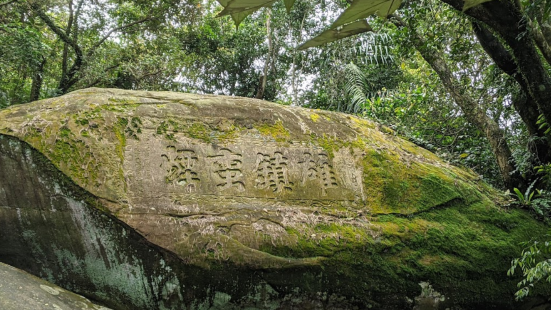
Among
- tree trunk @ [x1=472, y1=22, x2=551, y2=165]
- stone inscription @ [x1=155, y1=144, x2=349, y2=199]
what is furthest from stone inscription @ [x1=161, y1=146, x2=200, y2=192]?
tree trunk @ [x1=472, y1=22, x2=551, y2=165]

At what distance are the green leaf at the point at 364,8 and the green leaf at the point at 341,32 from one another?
5cm

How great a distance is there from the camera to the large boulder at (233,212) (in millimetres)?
2996

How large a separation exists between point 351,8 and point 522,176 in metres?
5.15

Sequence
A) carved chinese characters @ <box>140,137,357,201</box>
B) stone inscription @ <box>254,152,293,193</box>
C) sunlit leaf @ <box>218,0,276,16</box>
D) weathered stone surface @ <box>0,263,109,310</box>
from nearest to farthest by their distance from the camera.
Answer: sunlit leaf @ <box>218,0,276,16</box>
weathered stone surface @ <box>0,263,109,310</box>
carved chinese characters @ <box>140,137,357,201</box>
stone inscription @ <box>254,152,293,193</box>

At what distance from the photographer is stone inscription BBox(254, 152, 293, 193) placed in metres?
3.56

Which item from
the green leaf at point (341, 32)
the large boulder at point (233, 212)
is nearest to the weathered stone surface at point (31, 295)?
the large boulder at point (233, 212)

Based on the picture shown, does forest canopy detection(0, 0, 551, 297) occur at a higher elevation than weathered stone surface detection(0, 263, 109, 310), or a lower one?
higher

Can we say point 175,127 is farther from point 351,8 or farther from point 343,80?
point 343,80

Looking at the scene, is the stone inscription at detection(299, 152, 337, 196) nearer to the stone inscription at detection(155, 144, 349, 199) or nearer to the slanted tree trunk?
the stone inscription at detection(155, 144, 349, 199)

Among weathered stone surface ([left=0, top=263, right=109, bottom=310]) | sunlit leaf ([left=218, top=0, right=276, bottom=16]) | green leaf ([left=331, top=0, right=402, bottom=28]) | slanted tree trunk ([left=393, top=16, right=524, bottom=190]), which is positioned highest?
slanted tree trunk ([left=393, top=16, right=524, bottom=190])

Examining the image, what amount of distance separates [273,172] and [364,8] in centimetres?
308

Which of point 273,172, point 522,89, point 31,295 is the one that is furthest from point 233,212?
point 522,89

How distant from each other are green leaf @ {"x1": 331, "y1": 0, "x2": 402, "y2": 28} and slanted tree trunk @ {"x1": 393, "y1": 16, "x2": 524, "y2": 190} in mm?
4460

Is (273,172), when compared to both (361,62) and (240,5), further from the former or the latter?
(361,62)
